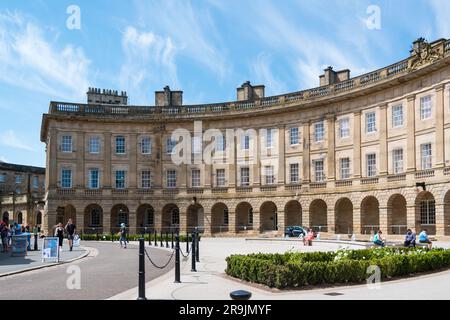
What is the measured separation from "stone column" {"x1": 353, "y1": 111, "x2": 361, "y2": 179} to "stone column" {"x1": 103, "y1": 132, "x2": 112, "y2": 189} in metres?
25.8

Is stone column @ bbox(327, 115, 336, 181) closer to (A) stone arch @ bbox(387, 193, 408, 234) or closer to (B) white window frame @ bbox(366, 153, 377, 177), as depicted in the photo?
(B) white window frame @ bbox(366, 153, 377, 177)

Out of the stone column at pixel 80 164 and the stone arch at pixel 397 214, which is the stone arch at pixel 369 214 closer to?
the stone arch at pixel 397 214

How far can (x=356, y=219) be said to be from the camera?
47031mm

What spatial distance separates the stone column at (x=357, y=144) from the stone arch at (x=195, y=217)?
709 inches

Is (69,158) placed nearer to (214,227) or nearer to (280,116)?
(214,227)

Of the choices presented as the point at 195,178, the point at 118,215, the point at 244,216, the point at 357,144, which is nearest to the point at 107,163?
the point at 118,215

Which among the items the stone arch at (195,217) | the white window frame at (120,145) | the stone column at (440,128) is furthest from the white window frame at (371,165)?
the white window frame at (120,145)

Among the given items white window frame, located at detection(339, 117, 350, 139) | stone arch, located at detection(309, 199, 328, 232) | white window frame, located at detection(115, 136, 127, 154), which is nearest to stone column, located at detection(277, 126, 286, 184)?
stone arch, located at detection(309, 199, 328, 232)

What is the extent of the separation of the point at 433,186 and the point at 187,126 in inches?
1080

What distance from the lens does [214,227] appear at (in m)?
58.0

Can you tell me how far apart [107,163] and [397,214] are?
3004 centimetres

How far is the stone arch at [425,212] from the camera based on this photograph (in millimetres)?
41562

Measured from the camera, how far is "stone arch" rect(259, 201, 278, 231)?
55.5 meters

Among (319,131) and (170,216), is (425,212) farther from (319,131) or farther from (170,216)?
(170,216)
